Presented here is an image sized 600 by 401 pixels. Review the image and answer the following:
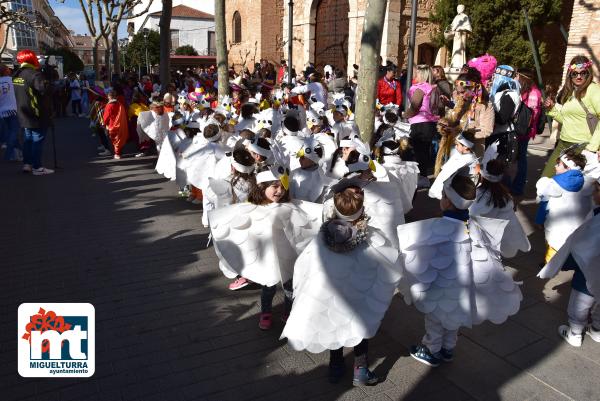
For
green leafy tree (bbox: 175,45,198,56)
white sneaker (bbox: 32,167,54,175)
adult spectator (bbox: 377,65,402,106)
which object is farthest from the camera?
green leafy tree (bbox: 175,45,198,56)

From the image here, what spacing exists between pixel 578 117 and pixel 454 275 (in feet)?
11.8

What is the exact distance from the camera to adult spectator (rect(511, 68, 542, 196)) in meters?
7.32

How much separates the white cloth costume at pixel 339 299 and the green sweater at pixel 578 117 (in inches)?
138

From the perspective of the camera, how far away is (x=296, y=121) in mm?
6188

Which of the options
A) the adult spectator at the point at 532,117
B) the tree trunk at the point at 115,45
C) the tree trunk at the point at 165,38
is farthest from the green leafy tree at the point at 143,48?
the adult spectator at the point at 532,117

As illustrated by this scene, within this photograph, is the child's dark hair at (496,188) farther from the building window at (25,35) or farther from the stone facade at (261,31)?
the building window at (25,35)

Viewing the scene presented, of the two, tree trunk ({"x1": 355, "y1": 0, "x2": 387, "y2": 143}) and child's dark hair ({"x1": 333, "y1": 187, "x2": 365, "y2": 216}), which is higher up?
tree trunk ({"x1": 355, "y1": 0, "x2": 387, "y2": 143})

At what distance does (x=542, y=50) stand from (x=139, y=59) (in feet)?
154

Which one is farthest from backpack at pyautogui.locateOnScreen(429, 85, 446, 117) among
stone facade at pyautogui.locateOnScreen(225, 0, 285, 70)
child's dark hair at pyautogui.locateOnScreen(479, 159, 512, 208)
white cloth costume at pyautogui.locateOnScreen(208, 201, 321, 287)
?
stone facade at pyautogui.locateOnScreen(225, 0, 285, 70)

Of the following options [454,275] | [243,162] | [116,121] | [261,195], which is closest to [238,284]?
[243,162]

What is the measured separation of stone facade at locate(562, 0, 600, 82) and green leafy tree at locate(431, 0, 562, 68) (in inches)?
179

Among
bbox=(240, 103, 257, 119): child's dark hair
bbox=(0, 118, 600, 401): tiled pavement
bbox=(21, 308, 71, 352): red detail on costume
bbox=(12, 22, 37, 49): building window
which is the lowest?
bbox=(0, 118, 600, 401): tiled pavement

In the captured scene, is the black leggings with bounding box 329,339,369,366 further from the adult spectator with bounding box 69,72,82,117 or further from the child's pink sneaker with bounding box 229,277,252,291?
the adult spectator with bounding box 69,72,82,117

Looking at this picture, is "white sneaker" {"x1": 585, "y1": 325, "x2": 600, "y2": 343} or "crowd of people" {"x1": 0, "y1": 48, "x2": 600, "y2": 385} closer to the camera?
"crowd of people" {"x1": 0, "y1": 48, "x2": 600, "y2": 385}
